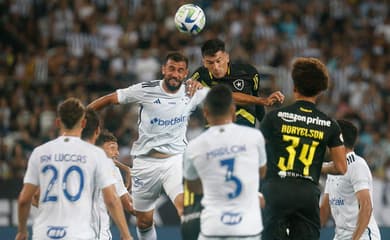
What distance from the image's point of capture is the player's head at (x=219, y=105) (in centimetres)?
840

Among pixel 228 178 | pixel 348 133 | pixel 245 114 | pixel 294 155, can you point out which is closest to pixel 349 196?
pixel 348 133

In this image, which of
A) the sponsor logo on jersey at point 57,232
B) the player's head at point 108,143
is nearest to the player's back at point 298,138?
the sponsor logo on jersey at point 57,232

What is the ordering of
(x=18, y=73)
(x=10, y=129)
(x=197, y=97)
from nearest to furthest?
1. (x=197, y=97)
2. (x=10, y=129)
3. (x=18, y=73)

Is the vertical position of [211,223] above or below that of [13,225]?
above

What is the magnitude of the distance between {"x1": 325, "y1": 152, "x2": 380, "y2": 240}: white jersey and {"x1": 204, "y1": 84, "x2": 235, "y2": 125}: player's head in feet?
7.76

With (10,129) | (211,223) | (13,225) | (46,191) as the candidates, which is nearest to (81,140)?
(46,191)

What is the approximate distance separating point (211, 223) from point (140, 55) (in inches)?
518

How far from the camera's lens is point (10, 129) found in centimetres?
1964

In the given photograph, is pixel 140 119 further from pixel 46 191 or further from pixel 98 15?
pixel 98 15

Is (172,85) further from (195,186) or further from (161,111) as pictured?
(195,186)

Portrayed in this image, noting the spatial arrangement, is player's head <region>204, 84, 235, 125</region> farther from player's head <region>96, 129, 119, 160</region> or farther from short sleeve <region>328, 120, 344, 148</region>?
player's head <region>96, 129, 119, 160</region>

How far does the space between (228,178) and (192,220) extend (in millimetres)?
1340

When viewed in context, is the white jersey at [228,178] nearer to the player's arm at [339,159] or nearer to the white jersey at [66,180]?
the white jersey at [66,180]

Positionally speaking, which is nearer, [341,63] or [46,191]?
[46,191]
